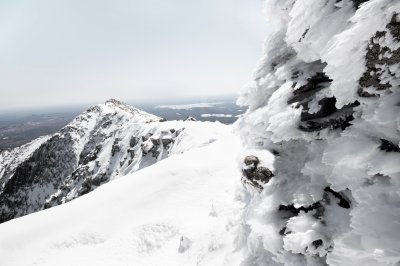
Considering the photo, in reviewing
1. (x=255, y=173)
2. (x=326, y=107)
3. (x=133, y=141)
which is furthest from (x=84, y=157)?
(x=326, y=107)

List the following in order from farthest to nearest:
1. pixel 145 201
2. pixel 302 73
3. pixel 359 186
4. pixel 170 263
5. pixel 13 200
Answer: pixel 13 200 → pixel 145 201 → pixel 170 263 → pixel 302 73 → pixel 359 186

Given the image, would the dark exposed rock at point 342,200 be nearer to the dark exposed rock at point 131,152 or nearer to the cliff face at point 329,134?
the cliff face at point 329,134

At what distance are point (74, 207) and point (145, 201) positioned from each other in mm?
6295

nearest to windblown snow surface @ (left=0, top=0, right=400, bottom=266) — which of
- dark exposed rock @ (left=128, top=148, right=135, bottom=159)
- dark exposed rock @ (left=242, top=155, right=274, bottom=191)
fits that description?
dark exposed rock @ (left=242, top=155, right=274, bottom=191)

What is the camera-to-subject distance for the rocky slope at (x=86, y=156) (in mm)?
59344

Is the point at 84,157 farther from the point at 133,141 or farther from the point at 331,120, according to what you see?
the point at 331,120

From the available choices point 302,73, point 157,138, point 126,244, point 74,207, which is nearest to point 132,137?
point 157,138

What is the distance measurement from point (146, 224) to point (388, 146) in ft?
52.1

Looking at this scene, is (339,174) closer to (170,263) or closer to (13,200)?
(170,263)

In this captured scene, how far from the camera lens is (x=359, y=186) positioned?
6250 millimetres

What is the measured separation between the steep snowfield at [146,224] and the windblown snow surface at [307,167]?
100 millimetres

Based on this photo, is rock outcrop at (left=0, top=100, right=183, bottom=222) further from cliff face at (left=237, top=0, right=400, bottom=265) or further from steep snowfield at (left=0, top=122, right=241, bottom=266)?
cliff face at (left=237, top=0, right=400, bottom=265)

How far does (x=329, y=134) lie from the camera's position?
7.96 metres

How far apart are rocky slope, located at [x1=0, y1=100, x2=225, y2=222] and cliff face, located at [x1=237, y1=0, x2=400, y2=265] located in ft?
129
